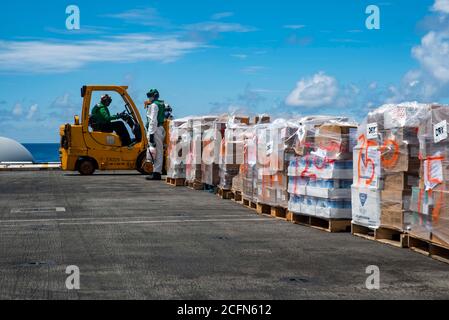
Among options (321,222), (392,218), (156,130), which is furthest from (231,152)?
(392,218)

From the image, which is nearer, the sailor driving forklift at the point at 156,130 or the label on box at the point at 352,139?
the label on box at the point at 352,139

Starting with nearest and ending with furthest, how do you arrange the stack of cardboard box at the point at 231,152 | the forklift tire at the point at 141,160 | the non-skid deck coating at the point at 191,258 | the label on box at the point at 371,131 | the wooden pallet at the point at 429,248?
the non-skid deck coating at the point at 191,258 < the wooden pallet at the point at 429,248 < the label on box at the point at 371,131 < the stack of cardboard box at the point at 231,152 < the forklift tire at the point at 141,160

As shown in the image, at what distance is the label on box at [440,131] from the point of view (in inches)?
314

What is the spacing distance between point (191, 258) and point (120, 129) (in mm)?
14999

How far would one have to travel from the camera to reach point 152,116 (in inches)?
782

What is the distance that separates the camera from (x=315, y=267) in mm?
7445

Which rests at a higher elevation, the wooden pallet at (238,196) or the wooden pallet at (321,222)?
the wooden pallet at (238,196)

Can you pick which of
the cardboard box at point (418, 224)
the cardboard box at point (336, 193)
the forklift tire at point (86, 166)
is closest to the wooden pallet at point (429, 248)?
the cardboard box at point (418, 224)

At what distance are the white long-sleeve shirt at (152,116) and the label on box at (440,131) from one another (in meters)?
12.3

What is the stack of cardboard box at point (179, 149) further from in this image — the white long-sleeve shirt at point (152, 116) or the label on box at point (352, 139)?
the label on box at point (352, 139)

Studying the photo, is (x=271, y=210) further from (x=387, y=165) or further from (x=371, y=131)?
(x=387, y=165)

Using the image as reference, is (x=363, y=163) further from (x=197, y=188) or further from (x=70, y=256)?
(x=197, y=188)

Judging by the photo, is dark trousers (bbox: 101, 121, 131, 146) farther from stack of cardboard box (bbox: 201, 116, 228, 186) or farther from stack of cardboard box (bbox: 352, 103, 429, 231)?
stack of cardboard box (bbox: 352, 103, 429, 231)
